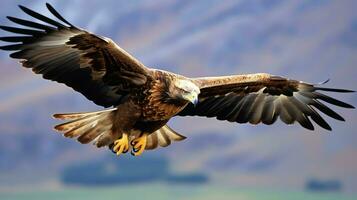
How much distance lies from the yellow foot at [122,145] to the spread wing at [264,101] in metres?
0.90

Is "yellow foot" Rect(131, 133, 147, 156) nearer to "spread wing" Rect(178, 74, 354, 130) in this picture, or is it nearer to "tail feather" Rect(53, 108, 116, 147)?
"tail feather" Rect(53, 108, 116, 147)

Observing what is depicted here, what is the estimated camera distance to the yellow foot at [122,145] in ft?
29.2

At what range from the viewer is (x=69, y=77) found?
29.4ft

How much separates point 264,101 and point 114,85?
222 cm

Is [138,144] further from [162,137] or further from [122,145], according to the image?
[162,137]

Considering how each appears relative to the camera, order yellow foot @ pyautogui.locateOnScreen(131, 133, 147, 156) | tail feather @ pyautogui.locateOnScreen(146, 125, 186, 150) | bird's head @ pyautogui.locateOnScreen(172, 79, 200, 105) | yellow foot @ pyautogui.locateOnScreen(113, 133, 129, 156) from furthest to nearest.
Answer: tail feather @ pyautogui.locateOnScreen(146, 125, 186, 150) < yellow foot @ pyautogui.locateOnScreen(131, 133, 147, 156) < yellow foot @ pyautogui.locateOnScreen(113, 133, 129, 156) < bird's head @ pyautogui.locateOnScreen(172, 79, 200, 105)

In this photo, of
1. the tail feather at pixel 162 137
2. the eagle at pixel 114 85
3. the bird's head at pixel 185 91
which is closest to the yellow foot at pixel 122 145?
the eagle at pixel 114 85

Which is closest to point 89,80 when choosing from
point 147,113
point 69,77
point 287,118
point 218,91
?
point 69,77

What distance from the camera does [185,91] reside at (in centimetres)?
847

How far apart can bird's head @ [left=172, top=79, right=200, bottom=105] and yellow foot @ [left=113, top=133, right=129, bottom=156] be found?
0.82 metres

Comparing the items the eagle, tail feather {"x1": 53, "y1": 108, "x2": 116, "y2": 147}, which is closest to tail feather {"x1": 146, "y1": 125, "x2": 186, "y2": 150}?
the eagle

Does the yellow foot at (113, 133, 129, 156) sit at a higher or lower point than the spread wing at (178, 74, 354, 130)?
lower

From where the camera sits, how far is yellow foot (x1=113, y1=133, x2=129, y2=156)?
889 centimetres

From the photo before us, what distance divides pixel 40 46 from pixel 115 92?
0.93m
